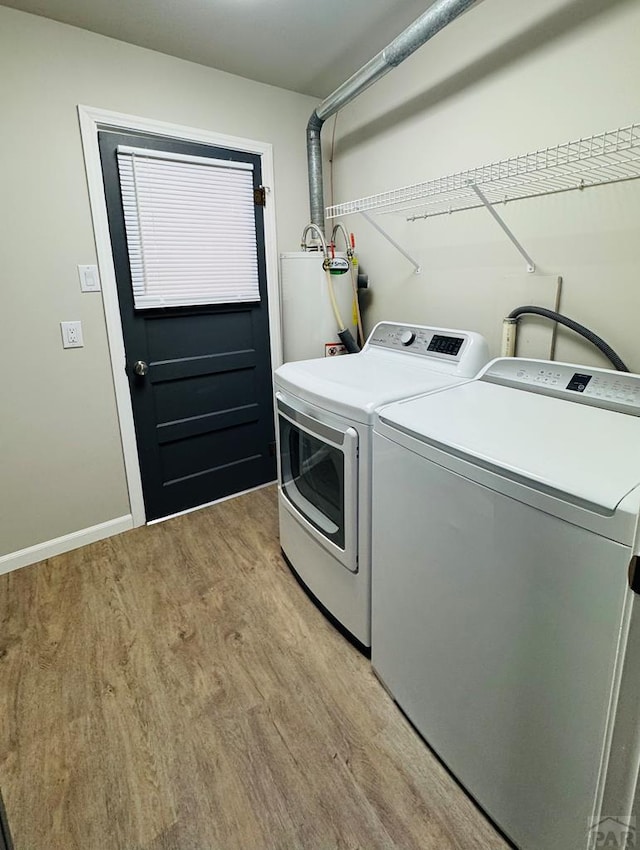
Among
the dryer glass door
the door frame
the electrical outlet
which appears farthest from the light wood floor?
the electrical outlet

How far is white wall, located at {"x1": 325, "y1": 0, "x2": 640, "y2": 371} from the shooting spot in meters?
1.43

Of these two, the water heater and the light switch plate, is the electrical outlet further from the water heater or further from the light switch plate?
the water heater

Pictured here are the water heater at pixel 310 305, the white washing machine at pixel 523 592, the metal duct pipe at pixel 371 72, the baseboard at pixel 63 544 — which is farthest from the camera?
the water heater at pixel 310 305

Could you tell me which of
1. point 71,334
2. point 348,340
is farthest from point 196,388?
point 348,340

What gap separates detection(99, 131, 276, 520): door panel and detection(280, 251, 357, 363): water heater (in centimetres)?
27

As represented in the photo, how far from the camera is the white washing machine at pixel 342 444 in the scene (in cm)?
144

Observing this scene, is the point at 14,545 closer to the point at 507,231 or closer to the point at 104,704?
the point at 104,704

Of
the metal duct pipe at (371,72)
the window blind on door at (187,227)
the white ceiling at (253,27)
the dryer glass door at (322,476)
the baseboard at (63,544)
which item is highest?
the white ceiling at (253,27)

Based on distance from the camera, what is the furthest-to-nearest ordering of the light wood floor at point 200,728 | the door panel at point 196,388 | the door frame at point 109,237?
1. the door panel at point 196,388
2. the door frame at point 109,237
3. the light wood floor at point 200,728

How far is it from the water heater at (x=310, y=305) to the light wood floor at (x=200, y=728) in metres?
1.27

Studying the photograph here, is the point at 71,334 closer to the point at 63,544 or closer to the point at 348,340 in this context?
the point at 63,544

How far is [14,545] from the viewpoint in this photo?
2.17 metres

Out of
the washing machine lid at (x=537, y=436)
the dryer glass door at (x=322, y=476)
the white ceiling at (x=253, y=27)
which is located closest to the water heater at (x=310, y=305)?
the dryer glass door at (x=322, y=476)

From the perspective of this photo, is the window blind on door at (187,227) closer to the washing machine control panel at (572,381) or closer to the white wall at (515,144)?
the white wall at (515,144)
